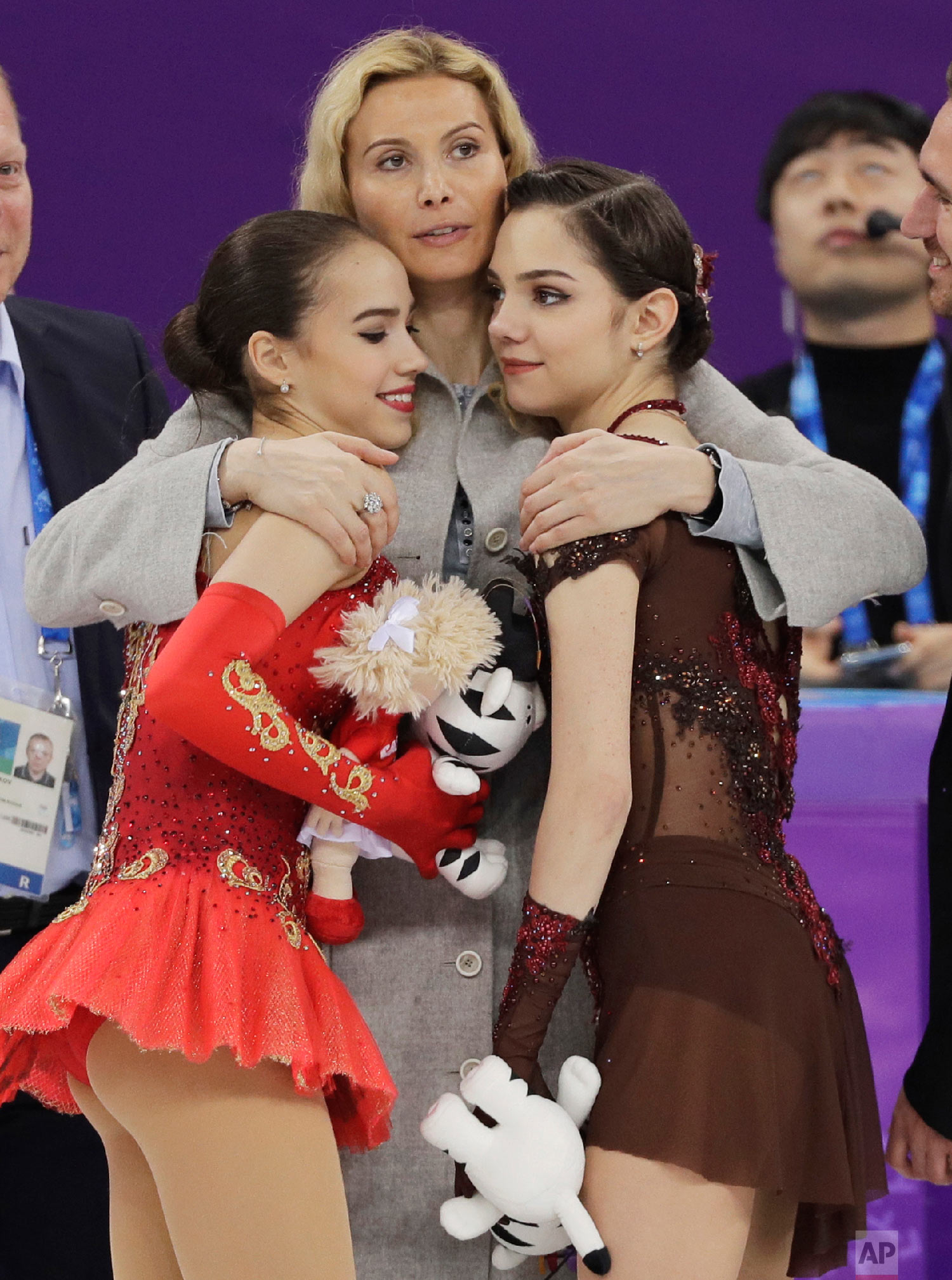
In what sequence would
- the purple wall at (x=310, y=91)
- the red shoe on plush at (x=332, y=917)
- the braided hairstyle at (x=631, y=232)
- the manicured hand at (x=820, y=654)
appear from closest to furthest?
the red shoe on plush at (x=332, y=917)
the braided hairstyle at (x=631, y=232)
the manicured hand at (x=820, y=654)
the purple wall at (x=310, y=91)

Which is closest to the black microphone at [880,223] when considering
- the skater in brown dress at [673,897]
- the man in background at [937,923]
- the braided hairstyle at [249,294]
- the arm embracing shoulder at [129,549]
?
the man in background at [937,923]

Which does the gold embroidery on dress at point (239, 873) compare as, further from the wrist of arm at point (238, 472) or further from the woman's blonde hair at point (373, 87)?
the woman's blonde hair at point (373, 87)

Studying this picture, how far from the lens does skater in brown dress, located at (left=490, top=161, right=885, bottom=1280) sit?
194 centimetres

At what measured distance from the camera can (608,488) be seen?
2.15 m

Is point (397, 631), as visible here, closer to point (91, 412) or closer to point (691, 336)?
point (691, 336)

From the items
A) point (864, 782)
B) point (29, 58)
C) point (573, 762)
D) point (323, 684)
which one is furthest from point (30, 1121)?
point (29, 58)

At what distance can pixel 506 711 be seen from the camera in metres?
2.19

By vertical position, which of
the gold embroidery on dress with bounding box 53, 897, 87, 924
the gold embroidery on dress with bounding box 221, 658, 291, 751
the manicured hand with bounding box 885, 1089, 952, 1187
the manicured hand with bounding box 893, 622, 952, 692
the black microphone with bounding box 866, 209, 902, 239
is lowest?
the manicured hand with bounding box 885, 1089, 952, 1187

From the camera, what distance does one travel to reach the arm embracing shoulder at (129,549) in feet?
7.22

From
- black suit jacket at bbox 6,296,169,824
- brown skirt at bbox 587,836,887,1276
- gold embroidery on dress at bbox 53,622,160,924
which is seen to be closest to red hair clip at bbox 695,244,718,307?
brown skirt at bbox 587,836,887,1276

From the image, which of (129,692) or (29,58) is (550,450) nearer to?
(129,692)

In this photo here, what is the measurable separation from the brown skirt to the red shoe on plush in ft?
1.20

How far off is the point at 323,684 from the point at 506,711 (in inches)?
10.4

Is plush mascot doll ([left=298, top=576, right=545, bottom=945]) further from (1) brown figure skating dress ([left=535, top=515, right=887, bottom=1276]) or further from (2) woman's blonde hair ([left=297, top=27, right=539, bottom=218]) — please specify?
(2) woman's blonde hair ([left=297, top=27, right=539, bottom=218])
